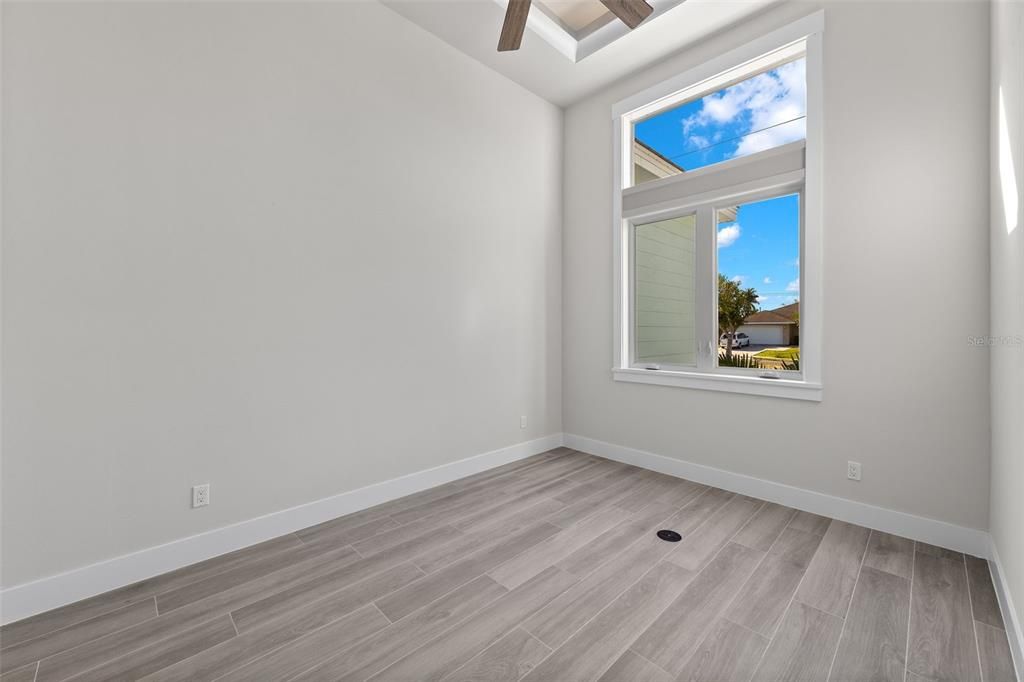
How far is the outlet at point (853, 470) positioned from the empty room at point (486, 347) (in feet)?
0.14

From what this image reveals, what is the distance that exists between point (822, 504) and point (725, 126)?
8.99ft

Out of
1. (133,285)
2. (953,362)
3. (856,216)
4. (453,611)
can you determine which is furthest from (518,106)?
(453,611)

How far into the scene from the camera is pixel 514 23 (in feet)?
7.54

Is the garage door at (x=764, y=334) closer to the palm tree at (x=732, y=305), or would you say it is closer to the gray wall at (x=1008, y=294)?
the palm tree at (x=732, y=305)

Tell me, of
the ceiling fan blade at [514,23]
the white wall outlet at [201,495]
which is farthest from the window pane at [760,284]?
the white wall outlet at [201,495]

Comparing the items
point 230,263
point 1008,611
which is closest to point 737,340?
point 1008,611

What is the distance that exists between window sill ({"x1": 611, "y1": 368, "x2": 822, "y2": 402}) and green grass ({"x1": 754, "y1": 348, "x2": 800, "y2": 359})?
0.60ft

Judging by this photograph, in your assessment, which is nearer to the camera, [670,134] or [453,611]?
[453,611]

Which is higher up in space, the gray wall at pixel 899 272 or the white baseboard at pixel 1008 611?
the gray wall at pixel 899 272

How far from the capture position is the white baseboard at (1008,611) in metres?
1.44

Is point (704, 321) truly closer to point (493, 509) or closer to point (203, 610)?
point (493, 509)

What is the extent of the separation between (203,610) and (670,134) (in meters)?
4.33

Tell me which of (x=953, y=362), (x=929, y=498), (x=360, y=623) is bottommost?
(x=360, y=623)

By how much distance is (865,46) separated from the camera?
2.48 m
